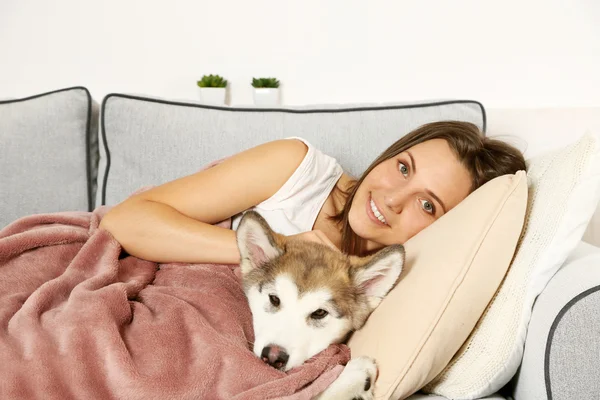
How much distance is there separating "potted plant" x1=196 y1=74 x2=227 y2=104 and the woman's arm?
1.09 m

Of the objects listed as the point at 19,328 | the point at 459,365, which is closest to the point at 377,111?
the point at 459,365

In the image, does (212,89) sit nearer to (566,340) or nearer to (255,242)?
(255,242)

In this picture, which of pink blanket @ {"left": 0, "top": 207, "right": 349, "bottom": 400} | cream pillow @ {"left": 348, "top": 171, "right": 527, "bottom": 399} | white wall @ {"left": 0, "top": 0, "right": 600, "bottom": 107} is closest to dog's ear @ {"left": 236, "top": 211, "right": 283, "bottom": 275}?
pink blanket @ {"left": 0, "top": 207, "right": 349, "bottom": 400}

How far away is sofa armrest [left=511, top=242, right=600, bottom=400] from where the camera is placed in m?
1.09

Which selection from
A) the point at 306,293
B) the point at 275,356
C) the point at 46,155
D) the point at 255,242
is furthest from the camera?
the point at 46,155

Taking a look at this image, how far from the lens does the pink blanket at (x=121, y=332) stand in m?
1.10

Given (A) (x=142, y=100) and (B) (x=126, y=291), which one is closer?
(B) (x=126, y=291)

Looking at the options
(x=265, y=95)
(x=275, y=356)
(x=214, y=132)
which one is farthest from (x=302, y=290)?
(x=265, y=95)

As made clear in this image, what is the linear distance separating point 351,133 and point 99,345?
146 cm

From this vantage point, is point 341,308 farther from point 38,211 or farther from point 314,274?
point 38,211

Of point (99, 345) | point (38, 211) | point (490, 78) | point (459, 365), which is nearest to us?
point (99, 345)

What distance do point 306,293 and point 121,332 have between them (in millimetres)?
481

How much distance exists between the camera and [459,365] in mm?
1324

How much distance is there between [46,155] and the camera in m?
2.22
